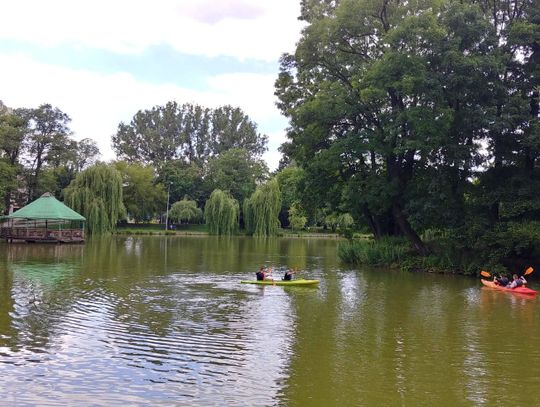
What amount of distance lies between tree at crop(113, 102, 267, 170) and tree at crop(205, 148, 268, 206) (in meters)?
12.9

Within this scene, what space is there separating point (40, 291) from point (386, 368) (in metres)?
12.2

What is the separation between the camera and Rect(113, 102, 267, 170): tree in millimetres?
90750

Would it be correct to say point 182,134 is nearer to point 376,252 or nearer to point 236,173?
point 236,173

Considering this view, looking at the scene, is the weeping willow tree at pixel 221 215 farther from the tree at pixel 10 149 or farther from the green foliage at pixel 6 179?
the green foliage at pixel 6 179

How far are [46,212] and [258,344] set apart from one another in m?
35.6

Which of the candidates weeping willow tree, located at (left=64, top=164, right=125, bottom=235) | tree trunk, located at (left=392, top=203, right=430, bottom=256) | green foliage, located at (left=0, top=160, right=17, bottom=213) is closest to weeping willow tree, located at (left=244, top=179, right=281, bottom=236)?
weeping willow tree, located at (left=64, top=164, right=125, bottom=235)

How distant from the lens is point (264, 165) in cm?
8031

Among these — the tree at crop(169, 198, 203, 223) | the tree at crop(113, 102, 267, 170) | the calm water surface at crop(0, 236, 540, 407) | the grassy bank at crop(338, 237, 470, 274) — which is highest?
the tree at crop(113, 102, 267, 170)

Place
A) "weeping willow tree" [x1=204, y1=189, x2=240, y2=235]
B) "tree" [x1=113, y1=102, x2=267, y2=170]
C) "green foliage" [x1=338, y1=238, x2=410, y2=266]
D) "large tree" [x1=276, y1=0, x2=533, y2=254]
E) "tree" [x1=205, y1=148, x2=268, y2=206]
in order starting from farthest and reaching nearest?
1. "tree" [x1=113, y1=102, x2=267, y2=170]
2. "tree" [x1=205, y1=148, x2=268, y2=206]
3. "weeping willow tree" [x1=204, y1=189, x2=240, y2=235]
4. "green foliage" [x1=338, y1=238, x2=410, y2=266]
5. "large tree" [x1=276, y1=0, x2=533, y2=254]

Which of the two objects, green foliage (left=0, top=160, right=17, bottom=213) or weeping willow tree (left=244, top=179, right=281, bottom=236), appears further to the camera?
weeping willow tree (left=244, top=179, right=281, bottom=236)

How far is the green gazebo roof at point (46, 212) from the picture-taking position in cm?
4144

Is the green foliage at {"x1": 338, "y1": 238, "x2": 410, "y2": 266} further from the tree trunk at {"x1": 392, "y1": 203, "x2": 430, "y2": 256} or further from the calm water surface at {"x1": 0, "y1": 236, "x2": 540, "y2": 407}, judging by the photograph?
the calm water surface at {"x1": 0, "y1": 236, "x2": 540, "y2": 407}

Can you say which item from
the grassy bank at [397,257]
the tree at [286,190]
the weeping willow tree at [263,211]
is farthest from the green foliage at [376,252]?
the weeping willow tree at [263,211]

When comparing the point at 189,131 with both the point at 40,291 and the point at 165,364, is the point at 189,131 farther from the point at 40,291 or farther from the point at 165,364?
the point at 165,364
